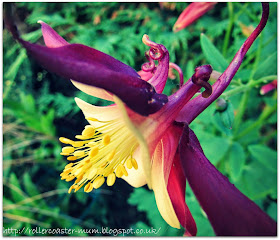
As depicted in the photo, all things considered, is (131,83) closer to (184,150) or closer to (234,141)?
(184,150)

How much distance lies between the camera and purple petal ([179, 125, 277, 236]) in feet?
1.26

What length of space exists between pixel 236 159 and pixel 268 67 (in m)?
0.30

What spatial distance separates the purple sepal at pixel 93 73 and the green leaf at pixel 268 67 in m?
0.46

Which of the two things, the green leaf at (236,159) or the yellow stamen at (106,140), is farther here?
the green leaf at (236,159)

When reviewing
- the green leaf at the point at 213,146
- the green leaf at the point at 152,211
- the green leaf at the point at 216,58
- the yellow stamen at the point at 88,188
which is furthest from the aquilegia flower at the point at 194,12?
the green leaf at the point at 152,211

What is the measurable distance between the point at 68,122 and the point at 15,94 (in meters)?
0.48

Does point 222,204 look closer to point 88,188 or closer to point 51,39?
point 88,188

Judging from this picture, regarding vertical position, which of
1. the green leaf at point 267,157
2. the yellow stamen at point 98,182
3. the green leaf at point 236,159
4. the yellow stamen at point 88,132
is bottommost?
the green leaf at point 267,157

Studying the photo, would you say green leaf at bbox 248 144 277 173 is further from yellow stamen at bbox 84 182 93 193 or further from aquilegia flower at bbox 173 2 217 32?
yellow stamen at bbox 84 182 93 193

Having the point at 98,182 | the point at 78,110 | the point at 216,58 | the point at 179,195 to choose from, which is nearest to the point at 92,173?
the point at 98,182

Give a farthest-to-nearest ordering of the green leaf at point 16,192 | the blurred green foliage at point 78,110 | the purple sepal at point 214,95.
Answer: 1. the green leaf at point 16,192
2. the blurred green foliage at point 78,110
3. the purple sepal at point 214,95

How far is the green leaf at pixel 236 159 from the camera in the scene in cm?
86

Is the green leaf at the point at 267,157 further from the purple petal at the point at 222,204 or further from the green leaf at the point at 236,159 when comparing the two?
the purple petal at the point at 222,204

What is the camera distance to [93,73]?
39 cm
